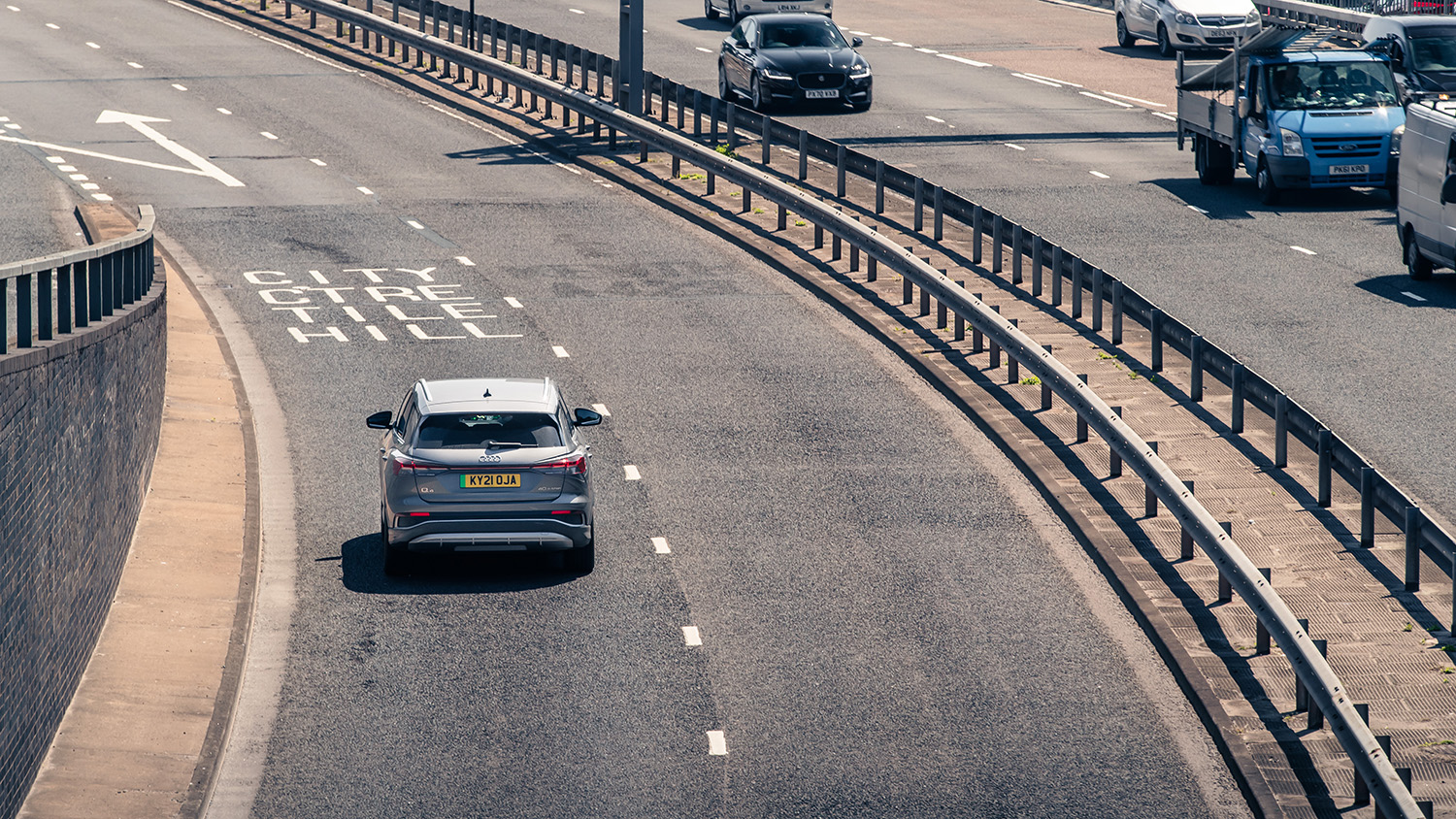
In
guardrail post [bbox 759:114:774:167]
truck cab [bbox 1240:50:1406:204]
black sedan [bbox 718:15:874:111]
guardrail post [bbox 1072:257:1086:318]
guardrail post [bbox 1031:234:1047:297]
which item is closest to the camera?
guardrail post [bbox 1072:257:1086:318]

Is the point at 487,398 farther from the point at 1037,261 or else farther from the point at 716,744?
the point at 1037,261

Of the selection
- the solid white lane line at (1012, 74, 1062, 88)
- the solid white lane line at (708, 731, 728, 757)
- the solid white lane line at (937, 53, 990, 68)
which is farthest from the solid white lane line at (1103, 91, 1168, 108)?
the solid white lane line at (708, 731, 728, 757)

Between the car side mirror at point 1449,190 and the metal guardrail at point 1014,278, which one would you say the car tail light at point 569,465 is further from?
the car side mirror at point 1449,190

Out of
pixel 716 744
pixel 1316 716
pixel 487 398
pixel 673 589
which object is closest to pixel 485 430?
→ pixel 487 398

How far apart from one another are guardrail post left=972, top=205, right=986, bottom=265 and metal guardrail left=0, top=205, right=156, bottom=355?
10.5 meters

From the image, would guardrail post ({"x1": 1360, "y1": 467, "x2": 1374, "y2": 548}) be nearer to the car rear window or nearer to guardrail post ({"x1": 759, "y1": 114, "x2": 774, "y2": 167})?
the car rear window

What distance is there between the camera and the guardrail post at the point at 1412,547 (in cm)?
1320

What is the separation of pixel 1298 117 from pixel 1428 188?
507cm

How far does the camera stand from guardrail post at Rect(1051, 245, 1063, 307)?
21984 millimetres

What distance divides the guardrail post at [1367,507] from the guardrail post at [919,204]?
477 inches

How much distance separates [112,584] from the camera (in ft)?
47.4

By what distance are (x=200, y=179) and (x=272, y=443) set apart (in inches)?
558

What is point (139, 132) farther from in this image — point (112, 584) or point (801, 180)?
point (112, 584)

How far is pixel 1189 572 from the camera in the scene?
14.5m
